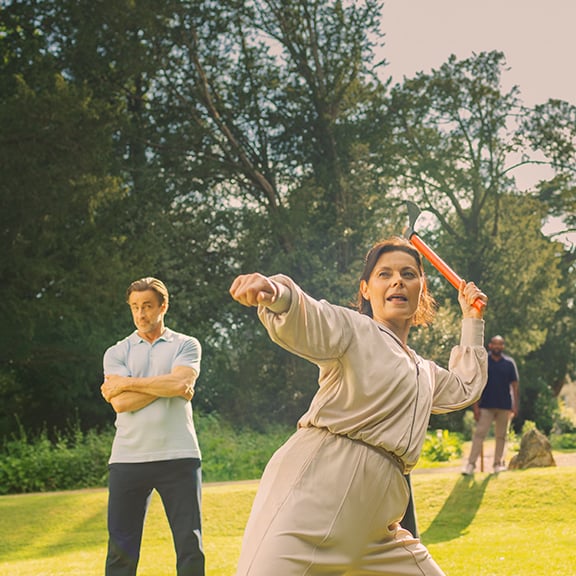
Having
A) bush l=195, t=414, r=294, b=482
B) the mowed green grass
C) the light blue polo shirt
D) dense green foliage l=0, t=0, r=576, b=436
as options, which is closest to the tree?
dense green foliage l=0, t=0, r=576, b=436

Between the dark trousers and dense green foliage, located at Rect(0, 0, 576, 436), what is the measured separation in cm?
1328

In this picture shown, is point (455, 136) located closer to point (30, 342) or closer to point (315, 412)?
point (30, 342)

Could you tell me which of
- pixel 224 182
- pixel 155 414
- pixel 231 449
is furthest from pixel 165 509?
pixel 224 182

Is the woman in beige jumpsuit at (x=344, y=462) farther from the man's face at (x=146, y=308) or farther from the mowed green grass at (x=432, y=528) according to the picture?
the mowed green grass at (x=432, y=528)

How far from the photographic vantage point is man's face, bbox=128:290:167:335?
525cm

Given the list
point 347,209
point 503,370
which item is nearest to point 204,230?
point 347,209

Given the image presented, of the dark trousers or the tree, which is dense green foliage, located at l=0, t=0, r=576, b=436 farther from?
the dark trousers

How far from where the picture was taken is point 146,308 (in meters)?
5.25

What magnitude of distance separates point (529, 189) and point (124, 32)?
41.9 ft

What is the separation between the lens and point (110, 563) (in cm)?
495

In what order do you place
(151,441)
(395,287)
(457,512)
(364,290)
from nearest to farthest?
(395,287) < (364,290) < (151,441) < (457,512)

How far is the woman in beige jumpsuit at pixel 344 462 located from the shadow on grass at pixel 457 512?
6.64 metres

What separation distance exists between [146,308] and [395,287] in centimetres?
244

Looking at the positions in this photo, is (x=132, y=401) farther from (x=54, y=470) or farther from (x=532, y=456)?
(x=54, y=470)
